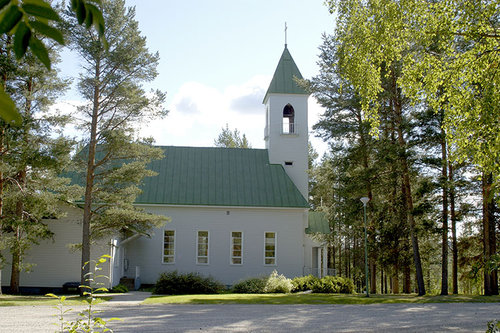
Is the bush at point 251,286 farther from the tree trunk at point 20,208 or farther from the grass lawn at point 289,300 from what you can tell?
the tree trunk at point 20,208

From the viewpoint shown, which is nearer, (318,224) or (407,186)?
(407,186)

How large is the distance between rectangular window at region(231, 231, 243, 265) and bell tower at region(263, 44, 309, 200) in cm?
527

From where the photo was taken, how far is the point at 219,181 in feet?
97.0

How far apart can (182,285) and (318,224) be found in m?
11.2

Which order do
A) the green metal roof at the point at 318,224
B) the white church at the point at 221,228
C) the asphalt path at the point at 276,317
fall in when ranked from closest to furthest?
the asphalt path at the point at 276,317 < the white church at the point at 221,228 < the green metal roof at the point at 318,224

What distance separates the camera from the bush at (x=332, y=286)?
2348 cm

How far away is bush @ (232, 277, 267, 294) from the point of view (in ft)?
76.7

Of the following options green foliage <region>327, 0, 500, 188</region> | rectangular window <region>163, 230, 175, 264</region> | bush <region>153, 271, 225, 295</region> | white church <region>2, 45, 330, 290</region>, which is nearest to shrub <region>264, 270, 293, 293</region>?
bush <region>153, 271, 225, 295</region>

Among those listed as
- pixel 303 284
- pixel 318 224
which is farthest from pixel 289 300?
pixel 318 224

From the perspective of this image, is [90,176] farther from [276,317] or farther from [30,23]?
[30,23]

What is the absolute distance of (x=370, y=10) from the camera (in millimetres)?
11805

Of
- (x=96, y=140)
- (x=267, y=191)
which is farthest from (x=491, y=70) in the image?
(x=267, y=191)

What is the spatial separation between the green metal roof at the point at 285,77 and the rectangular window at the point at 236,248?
9391 mm

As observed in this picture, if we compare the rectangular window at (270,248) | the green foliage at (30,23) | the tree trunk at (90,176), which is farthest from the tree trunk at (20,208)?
the green foliage at (30,23)
